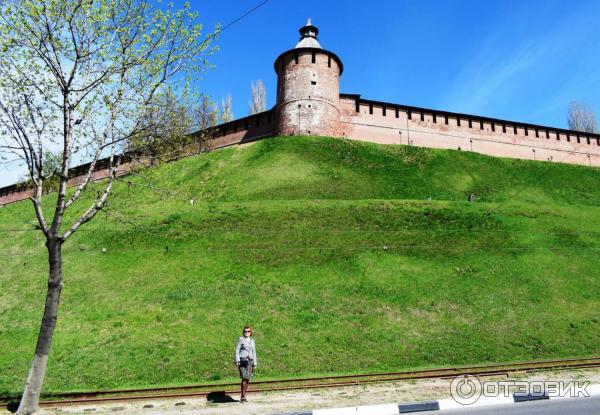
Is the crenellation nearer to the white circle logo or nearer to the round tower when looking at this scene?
the round tower

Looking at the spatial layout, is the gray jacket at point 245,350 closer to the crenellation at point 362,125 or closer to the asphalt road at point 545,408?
the asphalt road at point 545,408

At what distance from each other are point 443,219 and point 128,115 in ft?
60.3

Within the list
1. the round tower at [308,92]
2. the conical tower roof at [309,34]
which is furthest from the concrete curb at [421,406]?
the conical tower roof at [309,34]

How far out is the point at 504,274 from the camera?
19672mm

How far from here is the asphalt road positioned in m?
7.79

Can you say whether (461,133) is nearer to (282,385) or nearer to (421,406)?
(282,385)

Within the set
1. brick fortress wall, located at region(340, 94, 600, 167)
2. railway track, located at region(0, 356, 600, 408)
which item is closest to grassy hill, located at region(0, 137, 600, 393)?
railway track, located at region(0, 356, 600, 408)

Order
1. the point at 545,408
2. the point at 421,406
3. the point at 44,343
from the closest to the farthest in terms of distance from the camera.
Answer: the point at 545,408 < the point at 421,406 < the point at 44,343

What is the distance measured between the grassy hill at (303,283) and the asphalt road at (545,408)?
17.2ft

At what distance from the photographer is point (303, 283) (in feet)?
60.9

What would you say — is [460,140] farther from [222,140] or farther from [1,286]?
[1,286]

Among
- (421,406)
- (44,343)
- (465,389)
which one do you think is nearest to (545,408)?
(465,389)

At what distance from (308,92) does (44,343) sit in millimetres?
32878

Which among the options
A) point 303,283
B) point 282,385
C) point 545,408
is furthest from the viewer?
point 303,283
